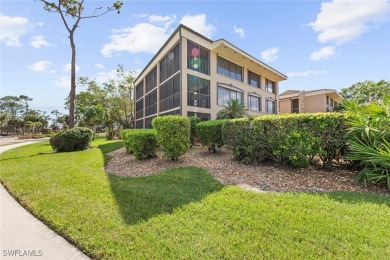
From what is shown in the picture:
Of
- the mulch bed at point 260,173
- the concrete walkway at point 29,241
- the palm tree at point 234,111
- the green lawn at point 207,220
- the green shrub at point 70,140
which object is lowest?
the concrete walkway at point 29,241

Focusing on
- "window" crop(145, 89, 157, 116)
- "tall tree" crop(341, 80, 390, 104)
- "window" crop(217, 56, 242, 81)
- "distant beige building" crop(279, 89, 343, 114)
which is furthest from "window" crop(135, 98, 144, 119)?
"tall tree" crop(341, 80, 390, 104)

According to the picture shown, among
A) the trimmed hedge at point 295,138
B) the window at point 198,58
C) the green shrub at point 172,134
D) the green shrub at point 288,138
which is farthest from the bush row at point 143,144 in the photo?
the window at point 198,58

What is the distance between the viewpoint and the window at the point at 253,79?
2542 cm

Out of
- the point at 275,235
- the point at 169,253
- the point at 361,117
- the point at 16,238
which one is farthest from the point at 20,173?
the point at 361,117

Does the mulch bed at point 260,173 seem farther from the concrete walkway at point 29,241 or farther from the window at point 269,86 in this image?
the window at point 269,86

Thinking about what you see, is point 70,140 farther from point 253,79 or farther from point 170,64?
point 253,79

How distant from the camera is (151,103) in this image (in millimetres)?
27688

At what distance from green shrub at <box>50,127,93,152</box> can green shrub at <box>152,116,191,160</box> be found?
340 inches

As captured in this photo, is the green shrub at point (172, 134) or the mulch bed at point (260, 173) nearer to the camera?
the mulch bed at point (260, 173)

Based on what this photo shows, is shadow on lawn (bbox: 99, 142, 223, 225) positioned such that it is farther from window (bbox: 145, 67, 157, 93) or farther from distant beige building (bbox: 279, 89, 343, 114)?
distant beige building (bbox: 279, 89, 343, 114)

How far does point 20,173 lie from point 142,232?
6.59 m

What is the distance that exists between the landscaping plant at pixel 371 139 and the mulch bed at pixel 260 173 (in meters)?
0.40

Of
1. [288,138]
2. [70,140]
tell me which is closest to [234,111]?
[288,138]

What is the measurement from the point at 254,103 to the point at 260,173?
20406 millimetres
